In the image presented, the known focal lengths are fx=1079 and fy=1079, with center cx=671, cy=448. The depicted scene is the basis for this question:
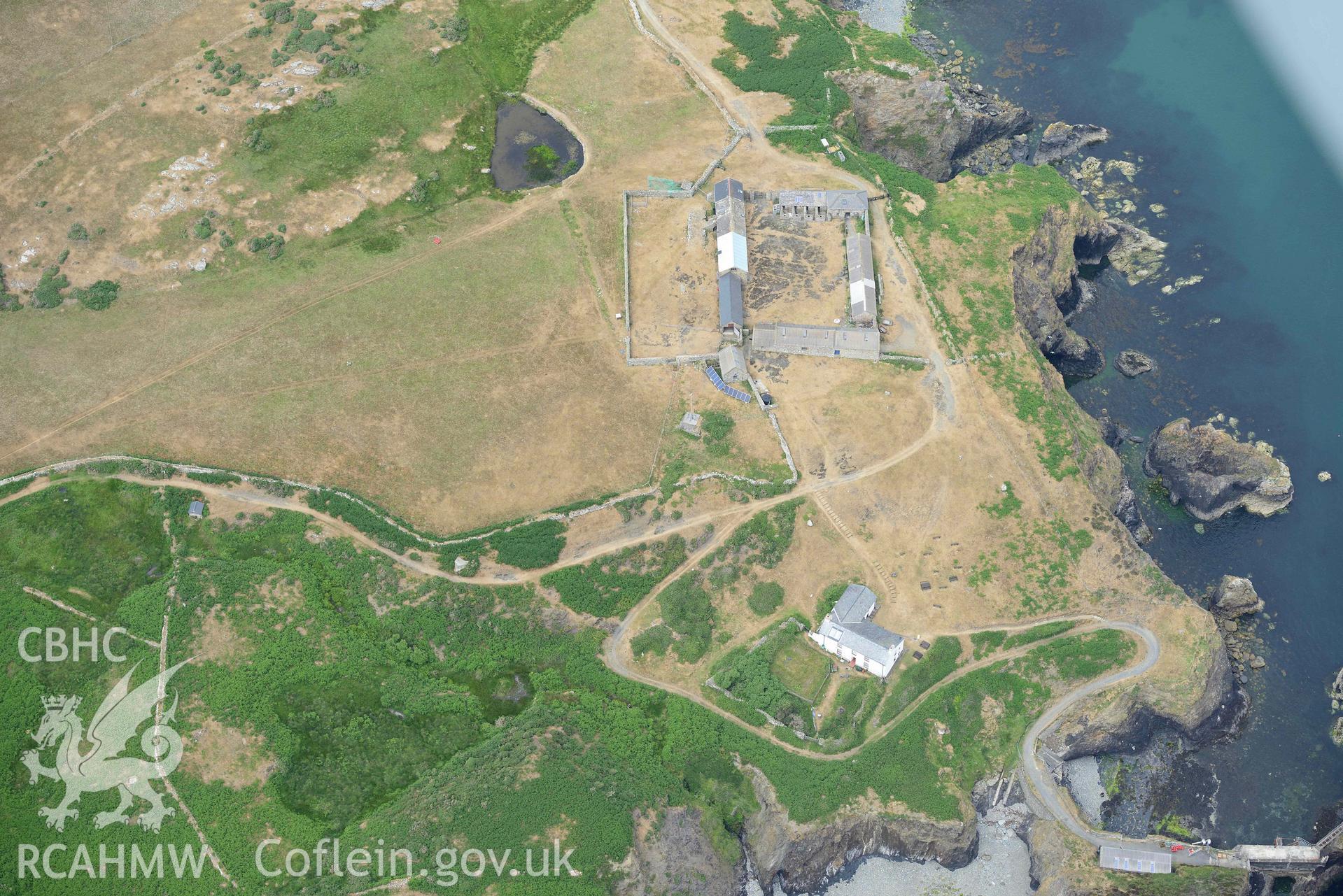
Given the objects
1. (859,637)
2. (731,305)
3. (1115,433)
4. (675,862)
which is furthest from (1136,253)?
(675,862)

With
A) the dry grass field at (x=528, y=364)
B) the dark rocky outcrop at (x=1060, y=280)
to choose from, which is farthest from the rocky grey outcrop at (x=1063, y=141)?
the dry grass field at (x=528, y=364)

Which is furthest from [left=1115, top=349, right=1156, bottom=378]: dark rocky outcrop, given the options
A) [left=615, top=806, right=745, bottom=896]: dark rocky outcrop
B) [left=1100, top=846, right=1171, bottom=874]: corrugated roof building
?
[left=615, top=806, right=745, bottom=896]: dark rocky outcrop

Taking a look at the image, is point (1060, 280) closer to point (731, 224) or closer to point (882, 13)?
point (731, 224)

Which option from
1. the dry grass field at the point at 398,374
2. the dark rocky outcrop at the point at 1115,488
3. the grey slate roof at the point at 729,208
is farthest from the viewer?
the grey slate roof at the point at 729,208

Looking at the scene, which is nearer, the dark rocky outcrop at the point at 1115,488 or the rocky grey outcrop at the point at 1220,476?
the dark rocky outcrop at the point at 1115,488

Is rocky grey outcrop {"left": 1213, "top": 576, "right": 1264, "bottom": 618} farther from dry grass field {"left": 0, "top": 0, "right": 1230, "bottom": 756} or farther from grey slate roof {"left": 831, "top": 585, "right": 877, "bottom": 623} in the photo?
grey slate roof {"left": 831, "top": 585, "right": 877, "bottom": 623}

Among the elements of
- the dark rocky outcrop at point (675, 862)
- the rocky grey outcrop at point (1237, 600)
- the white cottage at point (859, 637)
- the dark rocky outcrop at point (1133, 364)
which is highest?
the dark rocky outcrop at point (1133, 364)

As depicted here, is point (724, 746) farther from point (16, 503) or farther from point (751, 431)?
point (16, 503)

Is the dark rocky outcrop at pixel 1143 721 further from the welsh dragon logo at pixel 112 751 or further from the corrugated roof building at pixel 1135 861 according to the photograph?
the welsh dragon logo at pixel 112 751
